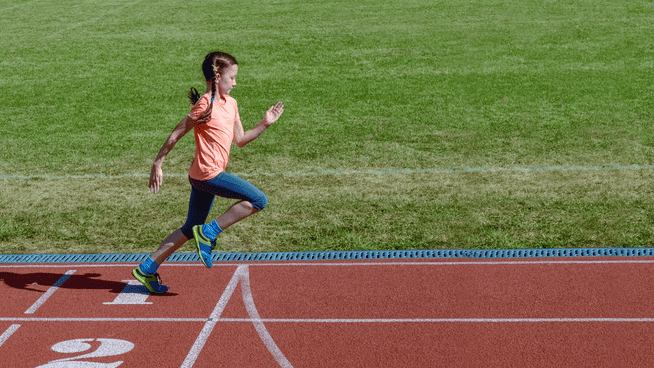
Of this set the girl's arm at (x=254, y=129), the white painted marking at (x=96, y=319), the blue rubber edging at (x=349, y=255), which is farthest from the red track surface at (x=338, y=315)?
Answer: the girl's arm at (x=254, y=129)

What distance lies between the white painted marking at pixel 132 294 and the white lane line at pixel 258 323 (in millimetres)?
861

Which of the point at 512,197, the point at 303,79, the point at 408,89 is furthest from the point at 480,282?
the point at 303,79

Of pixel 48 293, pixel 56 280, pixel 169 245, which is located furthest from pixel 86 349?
pixel 56 280

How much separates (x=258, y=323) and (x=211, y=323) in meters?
0.38

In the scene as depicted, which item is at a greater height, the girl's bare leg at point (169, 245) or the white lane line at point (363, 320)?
the girl's bare leg at point (169, 245)

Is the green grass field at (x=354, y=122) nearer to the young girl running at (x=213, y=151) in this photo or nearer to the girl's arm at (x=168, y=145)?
the young girl running at (x=213, y=151)

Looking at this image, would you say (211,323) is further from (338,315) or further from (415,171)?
(415,171)

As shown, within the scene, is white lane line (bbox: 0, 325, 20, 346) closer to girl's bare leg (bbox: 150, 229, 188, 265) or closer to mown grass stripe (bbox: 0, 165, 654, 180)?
girl's bare leg (bbox: 150, 229, 188, 265)

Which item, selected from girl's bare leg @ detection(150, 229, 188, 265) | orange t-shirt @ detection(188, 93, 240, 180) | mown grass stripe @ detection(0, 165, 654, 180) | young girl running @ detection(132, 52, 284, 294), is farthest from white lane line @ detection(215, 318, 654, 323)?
mown grass stripe @ detection(0, 165, 654, 180)

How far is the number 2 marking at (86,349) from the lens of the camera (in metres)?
4.90

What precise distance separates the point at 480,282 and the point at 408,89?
7842 millimetres

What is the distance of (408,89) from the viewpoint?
1341cm

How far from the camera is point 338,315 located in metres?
5.55

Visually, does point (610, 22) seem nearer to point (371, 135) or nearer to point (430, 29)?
point (430, 29)
